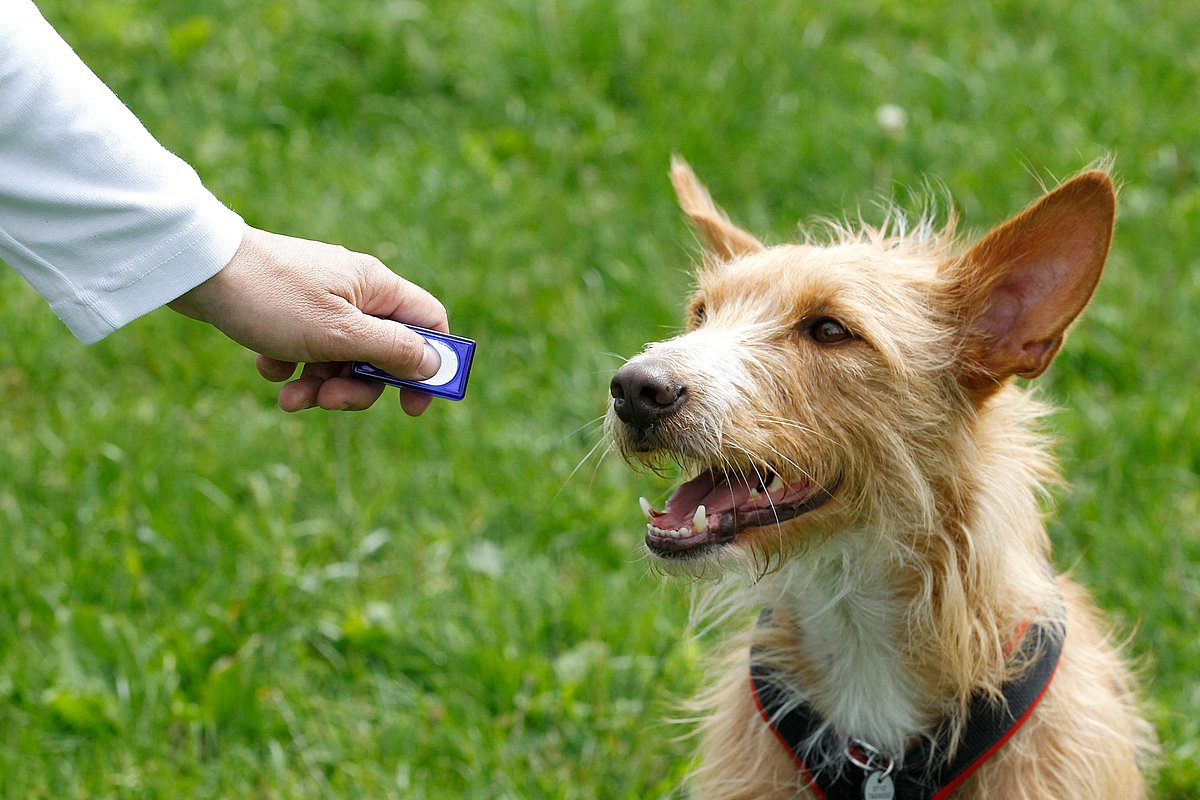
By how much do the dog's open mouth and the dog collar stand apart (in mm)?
518

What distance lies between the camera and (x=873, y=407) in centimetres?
289

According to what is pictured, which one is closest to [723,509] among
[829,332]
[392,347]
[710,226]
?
[829,332]

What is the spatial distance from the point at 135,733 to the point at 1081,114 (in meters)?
4.85

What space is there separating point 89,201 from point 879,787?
2053mm

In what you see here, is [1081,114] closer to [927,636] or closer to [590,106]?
[590,106]

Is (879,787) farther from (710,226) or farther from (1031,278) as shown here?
(710,226)

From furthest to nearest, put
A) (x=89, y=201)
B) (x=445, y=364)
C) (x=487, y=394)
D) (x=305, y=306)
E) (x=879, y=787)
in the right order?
(x=487, y=394)
(x=879, y=787)
(x=445, y=364)
(x=305, y=306)
(x=89, y=201)

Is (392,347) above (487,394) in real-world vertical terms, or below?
above

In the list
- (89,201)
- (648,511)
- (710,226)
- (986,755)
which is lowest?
(986,755)

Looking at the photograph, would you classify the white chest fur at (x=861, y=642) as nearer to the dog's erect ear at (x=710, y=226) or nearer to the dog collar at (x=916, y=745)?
the dog collar at (x=916, y=745)

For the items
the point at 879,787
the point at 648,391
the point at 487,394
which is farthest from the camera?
the point at 487,394

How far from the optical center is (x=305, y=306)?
2.63 meters

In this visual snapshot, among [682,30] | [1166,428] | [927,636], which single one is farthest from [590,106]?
[927,636]

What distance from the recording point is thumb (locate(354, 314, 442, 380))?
8.71ft
